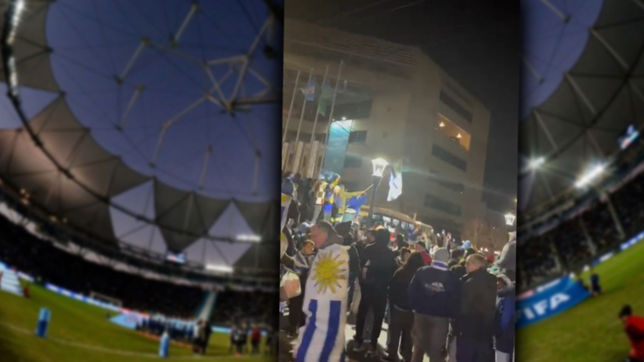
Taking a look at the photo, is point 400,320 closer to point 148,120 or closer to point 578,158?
point 578,158

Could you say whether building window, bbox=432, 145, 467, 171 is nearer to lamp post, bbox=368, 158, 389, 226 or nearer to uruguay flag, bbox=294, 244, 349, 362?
lamp post, bbox=368, 158, 389, 226

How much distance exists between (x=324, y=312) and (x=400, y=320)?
1.40ft

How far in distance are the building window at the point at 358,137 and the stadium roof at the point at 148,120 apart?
0.44 m

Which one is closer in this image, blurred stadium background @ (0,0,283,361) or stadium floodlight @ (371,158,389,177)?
blurred stadium background @ (0,0,283,361)

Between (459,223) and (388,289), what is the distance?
1.79 ft

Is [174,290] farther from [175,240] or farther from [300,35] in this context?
[300,35]

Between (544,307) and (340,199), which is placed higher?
(340,199)

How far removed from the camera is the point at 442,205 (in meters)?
2.73

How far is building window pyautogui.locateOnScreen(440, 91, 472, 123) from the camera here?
2771mm

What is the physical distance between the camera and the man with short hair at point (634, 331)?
2.76m

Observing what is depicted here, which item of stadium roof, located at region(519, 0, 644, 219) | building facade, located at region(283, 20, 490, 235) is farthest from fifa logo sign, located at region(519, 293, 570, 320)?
building facade, located at region(283, 20, 490, 235)

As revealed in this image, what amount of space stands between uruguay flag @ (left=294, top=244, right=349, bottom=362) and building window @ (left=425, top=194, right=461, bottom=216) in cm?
59

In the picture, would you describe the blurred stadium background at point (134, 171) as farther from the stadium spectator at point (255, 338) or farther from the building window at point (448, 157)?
the building window at point (448, 157)

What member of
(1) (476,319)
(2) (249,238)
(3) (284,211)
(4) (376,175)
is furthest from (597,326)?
(2) (249,238)
